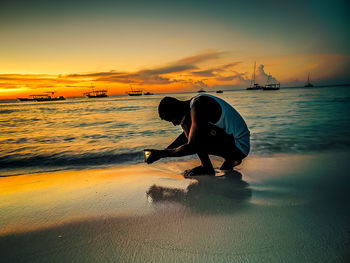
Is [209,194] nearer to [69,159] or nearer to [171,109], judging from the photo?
[171,109]

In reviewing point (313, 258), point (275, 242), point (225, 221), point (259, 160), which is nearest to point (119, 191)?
point (225, 221)

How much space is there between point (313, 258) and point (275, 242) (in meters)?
0.22

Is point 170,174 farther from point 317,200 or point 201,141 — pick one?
point 317,200

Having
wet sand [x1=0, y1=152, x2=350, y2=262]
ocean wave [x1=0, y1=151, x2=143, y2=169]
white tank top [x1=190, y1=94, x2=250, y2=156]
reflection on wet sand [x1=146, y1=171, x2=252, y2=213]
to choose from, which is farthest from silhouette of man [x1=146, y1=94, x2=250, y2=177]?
ocean wave [x1=0, y1=151, x2=143, y2=169]

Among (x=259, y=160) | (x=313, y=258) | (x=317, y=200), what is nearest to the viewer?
(x=313, y=258)

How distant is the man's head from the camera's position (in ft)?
8.13

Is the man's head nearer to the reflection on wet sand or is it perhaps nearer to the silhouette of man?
the silhouette of man

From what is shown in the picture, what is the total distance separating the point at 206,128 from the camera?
7.88 ft

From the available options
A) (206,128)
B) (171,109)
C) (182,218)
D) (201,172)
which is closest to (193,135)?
(206,128)

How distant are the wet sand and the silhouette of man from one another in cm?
39

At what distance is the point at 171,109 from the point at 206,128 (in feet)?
1.71

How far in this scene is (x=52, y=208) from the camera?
2039mm

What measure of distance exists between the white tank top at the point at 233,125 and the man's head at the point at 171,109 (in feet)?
0.63

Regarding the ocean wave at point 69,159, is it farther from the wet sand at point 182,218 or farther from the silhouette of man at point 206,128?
the silhouette of man at point 206,128
